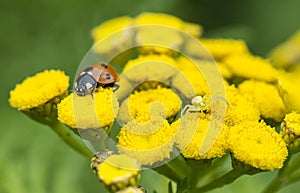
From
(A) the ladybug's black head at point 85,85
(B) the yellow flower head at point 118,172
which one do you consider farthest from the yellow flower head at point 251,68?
(B) the yellow flower head at point 118,172

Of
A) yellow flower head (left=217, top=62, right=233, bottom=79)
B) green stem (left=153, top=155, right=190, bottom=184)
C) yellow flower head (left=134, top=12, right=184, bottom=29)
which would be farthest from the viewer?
yellow flower head (left=134, top=12, right=184, bottom=29)

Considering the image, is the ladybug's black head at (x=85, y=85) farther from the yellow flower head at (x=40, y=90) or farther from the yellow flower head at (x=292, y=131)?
the yellow flower head at (x=292, y=131)

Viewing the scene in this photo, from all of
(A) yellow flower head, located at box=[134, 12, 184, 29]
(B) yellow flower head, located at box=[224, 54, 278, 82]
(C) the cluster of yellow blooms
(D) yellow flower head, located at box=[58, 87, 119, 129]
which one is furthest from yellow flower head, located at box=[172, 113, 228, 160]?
(A) yellow flower head, located at box=[134, 12, 184, 29]

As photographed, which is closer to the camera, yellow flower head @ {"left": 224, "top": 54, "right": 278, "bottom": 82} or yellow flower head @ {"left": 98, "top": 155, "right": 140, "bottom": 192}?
yellow flower head @ {"left": 98, "top": 155, "right": 140, "bottom": 192}

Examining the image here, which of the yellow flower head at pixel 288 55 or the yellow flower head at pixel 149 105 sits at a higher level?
the yellow flower head at pixel 149 105

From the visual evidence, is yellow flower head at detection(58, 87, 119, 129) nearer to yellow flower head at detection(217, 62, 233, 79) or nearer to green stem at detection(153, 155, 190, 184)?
green stem at detection(153, 155, 190, 184)

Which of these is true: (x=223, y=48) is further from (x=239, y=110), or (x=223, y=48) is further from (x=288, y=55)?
(x=239, y=110)
